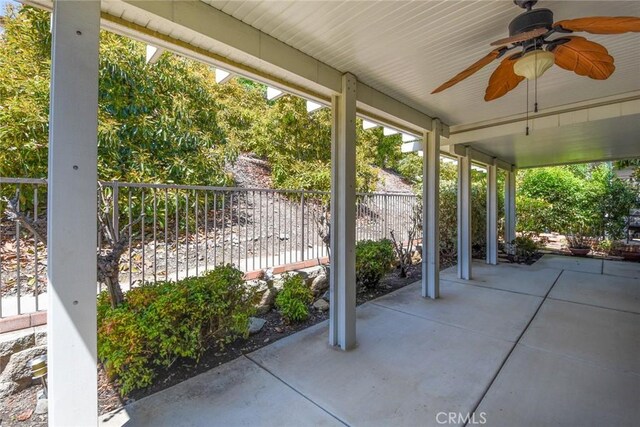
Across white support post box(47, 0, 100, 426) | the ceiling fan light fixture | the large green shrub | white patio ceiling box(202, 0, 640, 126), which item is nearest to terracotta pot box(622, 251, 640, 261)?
the large green shrub

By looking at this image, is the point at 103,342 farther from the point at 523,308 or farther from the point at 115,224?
the point at 523,308

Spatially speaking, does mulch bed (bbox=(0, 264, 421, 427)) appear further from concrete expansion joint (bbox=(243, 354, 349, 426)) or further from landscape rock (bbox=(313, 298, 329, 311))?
concrete expansion joint (bbox=(243, 354, 349, 426))

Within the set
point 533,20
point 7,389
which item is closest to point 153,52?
point 533,20

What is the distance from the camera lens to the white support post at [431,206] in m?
4.32

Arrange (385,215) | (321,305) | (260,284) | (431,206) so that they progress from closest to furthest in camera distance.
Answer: (260,284)
(321,305)
(431,206)
(385,215)

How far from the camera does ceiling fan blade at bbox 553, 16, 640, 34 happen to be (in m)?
1.52

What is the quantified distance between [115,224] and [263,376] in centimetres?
184

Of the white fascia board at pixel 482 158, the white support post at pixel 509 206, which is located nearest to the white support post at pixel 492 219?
the white fascia board at pixel 482 158

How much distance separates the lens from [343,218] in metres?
2.92

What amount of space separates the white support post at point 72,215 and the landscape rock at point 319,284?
3000mm

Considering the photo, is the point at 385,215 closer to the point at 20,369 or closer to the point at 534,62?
the point at 534,62

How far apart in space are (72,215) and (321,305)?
10.2ft

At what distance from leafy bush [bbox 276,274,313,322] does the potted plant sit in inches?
335

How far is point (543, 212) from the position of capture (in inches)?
371
